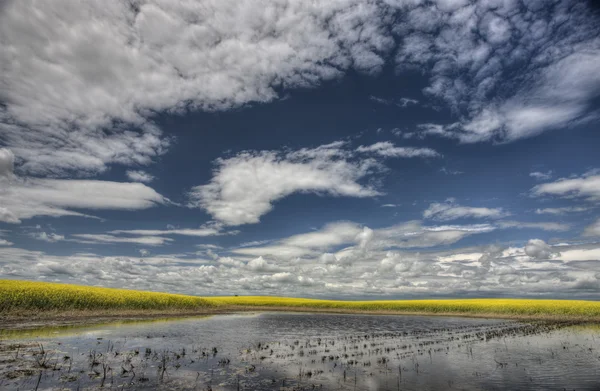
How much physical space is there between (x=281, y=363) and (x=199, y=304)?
55403 millimetres

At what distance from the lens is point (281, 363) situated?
19.9 metres

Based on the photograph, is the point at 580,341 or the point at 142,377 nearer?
the point at 142,377

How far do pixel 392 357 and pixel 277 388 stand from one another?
11.7m

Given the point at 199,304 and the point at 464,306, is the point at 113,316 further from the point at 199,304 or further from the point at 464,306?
the point at 464,306

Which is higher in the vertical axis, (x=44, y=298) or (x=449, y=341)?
(x=44, y=298)

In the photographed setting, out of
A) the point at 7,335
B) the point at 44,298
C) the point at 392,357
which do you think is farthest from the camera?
the point at 44,298

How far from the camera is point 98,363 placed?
1764 centimetres

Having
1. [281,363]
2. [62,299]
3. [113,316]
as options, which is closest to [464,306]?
[281,363]

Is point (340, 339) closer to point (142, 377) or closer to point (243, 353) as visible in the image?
point (243, 353)

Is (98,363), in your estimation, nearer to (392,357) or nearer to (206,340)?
(206,340)

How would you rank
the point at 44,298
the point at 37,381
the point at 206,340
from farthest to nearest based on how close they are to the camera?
1. the point at 44,298
2. the point at 206,340
3. the point at 37,381

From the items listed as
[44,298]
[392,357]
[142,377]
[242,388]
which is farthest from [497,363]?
[44,298]

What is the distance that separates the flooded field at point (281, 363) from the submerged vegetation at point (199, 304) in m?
12.7

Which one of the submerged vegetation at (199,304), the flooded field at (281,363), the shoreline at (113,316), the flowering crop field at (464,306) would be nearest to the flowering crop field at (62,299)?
the submerged vegetation at (199,304)
